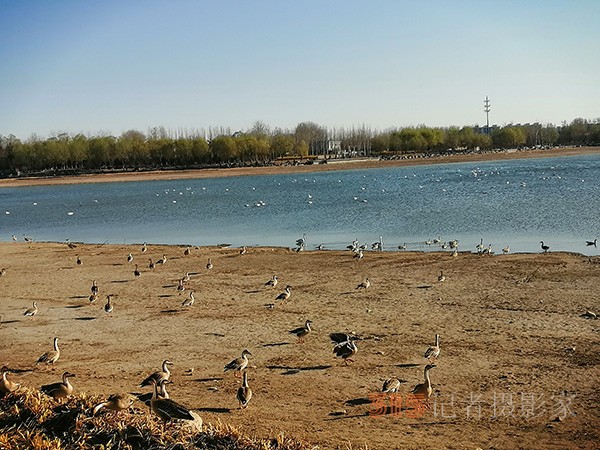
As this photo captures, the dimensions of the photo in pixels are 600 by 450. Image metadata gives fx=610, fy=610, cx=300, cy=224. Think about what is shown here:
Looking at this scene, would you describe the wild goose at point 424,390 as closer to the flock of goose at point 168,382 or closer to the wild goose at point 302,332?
the flock of goose at point 168,382

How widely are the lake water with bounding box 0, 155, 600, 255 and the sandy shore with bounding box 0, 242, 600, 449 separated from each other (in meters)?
8.28

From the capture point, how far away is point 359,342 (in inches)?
567

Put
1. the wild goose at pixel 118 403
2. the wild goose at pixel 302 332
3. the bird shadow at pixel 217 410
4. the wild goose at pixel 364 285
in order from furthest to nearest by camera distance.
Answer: the wild goose at pixel 364 285 → the wild goose at pixel 302 332 → the bird shadow at pixel 217 410 → the wild goose at pixel 118 403

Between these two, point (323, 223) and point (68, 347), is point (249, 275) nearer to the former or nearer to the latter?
point (68, 347)

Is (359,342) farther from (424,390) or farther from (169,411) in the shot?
(169,411)

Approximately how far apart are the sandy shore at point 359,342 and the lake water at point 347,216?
8283 mm

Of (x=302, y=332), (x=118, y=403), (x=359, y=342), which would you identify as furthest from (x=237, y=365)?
(x=118, y=403)

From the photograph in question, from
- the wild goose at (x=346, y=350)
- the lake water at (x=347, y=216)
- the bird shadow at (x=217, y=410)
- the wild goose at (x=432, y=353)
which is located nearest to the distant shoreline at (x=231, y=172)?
the lake water at (x=347, y=216)

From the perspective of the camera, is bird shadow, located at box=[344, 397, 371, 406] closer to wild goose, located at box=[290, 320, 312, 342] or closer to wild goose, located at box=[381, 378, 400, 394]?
wild goose, located at box=[381, 378, 400, 394]

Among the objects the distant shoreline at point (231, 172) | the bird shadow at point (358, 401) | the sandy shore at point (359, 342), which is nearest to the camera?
the sandy shore at point (359, 342)

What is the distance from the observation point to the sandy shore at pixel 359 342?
33.2 ft

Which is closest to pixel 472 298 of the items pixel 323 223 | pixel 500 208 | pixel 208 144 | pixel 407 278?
pixel 407 278

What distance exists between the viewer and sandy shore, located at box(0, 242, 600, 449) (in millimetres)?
10109

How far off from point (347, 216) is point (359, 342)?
106ft
